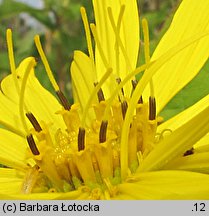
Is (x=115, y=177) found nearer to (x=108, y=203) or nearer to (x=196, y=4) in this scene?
(x=108, y=203)

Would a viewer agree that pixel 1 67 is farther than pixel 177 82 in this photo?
Yes

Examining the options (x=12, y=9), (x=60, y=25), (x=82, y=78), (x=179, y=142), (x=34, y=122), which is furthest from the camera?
(x=60, y=25)

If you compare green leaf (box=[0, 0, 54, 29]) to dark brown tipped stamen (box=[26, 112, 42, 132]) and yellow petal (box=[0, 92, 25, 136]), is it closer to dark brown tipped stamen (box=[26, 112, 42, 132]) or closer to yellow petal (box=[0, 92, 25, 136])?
yellow petal (box=[0, 92, 25, 136])

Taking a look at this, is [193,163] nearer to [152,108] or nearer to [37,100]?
[152,108]

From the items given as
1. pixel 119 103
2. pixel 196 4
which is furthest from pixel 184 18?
pixel 119 103

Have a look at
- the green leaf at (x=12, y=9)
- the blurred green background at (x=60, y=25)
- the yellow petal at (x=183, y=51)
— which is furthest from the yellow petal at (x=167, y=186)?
the green leaf at (x=12, y=9)

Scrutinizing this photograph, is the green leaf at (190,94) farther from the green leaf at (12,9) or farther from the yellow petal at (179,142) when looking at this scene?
the green leaf at (12,9)

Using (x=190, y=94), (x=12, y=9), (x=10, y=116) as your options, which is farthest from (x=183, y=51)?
(x=12, y=9)
